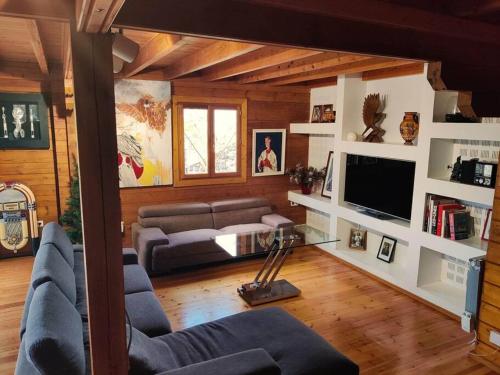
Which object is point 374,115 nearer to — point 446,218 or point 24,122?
point 446,218

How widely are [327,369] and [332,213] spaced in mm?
3123

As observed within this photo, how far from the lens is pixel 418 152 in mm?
3949

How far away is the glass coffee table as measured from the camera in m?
3.97

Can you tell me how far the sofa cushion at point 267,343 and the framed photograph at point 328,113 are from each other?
3317 millimetres

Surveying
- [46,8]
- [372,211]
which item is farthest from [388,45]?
[372,211]

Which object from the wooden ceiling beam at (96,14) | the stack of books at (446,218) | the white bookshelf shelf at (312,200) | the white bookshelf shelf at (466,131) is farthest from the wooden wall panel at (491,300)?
the wooden ceiling beam at (96,14)

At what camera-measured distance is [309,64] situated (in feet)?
12.9

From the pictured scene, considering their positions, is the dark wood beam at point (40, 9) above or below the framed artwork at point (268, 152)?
above

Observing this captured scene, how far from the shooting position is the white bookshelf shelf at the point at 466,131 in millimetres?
3207

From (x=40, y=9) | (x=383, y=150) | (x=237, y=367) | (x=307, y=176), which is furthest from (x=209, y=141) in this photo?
(x=40, y=9)

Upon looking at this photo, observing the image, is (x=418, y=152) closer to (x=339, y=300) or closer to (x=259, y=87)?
(x=339, y=300)

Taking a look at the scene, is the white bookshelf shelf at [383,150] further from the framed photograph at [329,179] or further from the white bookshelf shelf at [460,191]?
the framed photograph at [329,179]

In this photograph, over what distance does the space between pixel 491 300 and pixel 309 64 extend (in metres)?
A: 2.69

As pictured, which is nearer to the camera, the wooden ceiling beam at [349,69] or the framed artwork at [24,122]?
the wooden ceiling beam at [349,69]
